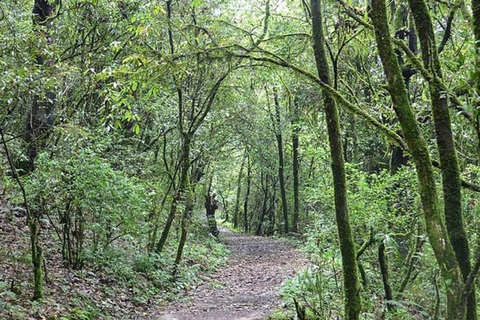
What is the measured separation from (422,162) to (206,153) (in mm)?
11868

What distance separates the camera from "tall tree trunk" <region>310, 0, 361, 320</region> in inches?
204

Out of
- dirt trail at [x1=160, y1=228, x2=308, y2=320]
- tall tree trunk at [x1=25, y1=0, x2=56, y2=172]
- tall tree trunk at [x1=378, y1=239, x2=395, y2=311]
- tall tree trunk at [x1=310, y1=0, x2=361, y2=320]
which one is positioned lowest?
dirt trail at [x1=160, y1=228, x2=308, y2=320]

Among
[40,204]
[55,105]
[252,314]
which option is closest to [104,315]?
[40,204]

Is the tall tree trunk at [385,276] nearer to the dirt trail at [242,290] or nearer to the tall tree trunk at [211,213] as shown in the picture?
the dirt trail at [242,290]

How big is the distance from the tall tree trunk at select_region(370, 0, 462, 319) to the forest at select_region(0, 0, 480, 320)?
12 millimetres

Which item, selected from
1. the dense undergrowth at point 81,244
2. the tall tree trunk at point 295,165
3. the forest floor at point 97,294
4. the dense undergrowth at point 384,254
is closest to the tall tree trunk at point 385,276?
the dense undergrowth at point 384,254

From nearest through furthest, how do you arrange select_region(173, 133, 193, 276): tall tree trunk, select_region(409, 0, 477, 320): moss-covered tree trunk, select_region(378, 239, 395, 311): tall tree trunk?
1. select_region(409, 0, 477, 320): moss-covered tree trunk
2. select_region(378, 239, 395, 311): tall tree trunk
3. select_region(173, 133, 193, 276): tall tree trunk

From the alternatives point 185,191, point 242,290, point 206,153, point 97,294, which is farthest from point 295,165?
point 97,294

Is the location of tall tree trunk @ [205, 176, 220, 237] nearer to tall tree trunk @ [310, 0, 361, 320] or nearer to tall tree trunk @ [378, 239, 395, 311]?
tall tree trunk @ [378, 239, 395, 311]

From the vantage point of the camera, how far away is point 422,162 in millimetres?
3523

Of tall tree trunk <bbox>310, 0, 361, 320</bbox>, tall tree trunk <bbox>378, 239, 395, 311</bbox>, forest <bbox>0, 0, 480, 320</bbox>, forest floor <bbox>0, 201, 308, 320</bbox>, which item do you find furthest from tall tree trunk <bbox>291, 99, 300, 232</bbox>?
tall tree trunk <bbox>310, 0, 361, 320</bbox>

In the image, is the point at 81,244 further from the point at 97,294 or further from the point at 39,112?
the point at 39,112

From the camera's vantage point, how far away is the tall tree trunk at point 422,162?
3.16 meters

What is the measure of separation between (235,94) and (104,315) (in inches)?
429
